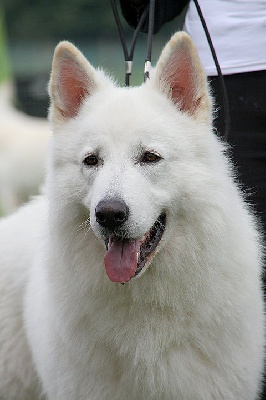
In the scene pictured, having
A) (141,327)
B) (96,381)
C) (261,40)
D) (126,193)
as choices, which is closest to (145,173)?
(126,193)

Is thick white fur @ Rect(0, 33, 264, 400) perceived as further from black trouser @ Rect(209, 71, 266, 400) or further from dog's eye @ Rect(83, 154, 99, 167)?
black trouser @ Rect(209, 71, 266, 400)

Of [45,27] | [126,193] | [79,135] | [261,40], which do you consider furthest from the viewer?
[45,27]

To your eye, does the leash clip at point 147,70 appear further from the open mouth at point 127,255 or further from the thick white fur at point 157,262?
the open mouth at point 127,255

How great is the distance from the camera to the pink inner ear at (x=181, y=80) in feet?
12.0

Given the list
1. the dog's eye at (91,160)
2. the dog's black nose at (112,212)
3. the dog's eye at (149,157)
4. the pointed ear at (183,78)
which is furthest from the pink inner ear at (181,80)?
the dog's black nose at (112,212)

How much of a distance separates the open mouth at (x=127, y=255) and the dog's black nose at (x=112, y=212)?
0.14 meters

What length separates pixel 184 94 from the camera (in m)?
3.71

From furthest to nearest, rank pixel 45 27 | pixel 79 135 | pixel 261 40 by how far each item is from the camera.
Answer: pixel 45 27, pixel 261 40, pixel 79 135

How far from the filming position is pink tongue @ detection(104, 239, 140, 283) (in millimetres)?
3430

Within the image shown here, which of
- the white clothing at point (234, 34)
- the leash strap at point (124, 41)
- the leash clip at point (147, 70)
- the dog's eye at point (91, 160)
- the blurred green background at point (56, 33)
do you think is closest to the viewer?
the dog's eye at point (91, 160)

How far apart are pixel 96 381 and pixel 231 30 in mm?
2094

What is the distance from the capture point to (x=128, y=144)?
3488mm

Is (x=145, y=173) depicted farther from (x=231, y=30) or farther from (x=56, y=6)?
(x=56, y=6)

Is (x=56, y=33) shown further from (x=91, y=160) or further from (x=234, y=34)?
(x=91, y=160)
